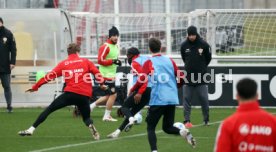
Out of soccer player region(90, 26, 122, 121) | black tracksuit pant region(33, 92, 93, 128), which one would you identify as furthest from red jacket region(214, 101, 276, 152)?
soccer player region(90, 26, 122, 121)

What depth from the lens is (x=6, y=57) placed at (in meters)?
20.1

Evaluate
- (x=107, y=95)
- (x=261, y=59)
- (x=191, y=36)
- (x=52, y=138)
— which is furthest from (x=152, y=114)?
(x=261, y=59)

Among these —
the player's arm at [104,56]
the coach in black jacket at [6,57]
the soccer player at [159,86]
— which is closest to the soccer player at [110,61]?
the player's arm at [104,56]

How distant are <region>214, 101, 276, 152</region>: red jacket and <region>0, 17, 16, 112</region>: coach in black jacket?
1356cm

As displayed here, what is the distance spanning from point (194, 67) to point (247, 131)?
1032cm

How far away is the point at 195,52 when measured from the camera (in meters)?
17.0

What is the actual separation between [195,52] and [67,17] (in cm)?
696

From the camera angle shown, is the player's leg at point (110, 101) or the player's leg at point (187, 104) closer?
the player's leg at point (187, 104)

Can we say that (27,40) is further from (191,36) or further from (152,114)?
(152,114)

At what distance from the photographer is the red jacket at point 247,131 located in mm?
6797

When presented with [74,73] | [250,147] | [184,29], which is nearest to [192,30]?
[74,73]

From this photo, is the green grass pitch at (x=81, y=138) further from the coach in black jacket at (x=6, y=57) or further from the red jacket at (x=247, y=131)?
the red jacket at (x=247, y=131)

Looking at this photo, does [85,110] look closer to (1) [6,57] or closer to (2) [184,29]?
(1) [6,57]

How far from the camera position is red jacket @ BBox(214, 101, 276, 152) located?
6797 mm
